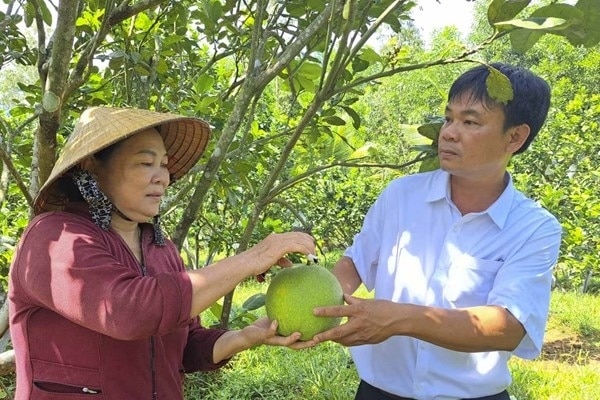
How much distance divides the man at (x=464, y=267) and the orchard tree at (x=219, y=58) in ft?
0.63

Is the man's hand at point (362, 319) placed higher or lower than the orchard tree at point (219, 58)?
lower

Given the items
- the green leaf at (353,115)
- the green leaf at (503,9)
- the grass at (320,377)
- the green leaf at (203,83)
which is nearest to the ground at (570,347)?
the grass at (320,377)

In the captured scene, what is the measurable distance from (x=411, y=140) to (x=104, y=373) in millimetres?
1020

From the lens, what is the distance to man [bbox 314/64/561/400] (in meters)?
1.22

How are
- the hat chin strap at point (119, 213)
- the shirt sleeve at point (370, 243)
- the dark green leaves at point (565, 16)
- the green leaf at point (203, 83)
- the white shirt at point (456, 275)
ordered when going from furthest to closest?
the green leaf at point (203, 83), the shirt sleeve at point (370, 243), the white shirt at point (456, 275), the hat chin strap at point (119, 213), the dark green leaves at point (565, 16)

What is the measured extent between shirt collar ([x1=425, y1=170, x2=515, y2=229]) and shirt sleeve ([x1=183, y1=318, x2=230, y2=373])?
64 cm

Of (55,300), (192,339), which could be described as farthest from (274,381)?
(55,300)

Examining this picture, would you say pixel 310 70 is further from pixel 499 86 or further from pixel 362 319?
pixel 362 319

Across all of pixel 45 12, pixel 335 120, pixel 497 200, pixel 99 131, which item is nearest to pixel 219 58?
pixel 335 120

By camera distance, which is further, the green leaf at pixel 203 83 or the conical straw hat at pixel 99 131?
the green leaf at pixel 203 83

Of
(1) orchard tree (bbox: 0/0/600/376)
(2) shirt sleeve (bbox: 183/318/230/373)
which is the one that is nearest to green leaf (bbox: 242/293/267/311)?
(1) orchard tree (bbox: 0/0/600/376)

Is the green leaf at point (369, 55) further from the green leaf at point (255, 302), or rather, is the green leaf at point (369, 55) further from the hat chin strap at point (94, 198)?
the hat chin strap at point (94, 198)

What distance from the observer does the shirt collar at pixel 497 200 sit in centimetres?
138

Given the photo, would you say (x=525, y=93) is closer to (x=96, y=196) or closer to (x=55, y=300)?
(x=96, y=196)
